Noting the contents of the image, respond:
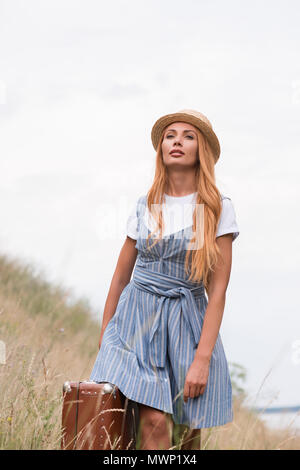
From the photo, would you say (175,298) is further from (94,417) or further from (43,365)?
(43,365)

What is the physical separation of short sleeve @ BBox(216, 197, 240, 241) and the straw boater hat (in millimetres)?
372

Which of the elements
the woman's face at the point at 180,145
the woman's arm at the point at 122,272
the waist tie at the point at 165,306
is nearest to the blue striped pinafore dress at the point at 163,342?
the waist tie at the point at 165,306

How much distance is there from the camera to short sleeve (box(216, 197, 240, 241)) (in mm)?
3266

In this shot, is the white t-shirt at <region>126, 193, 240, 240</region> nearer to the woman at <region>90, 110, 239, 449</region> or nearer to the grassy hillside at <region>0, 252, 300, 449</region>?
the woman at <region>90, 110, 239, 449</region>

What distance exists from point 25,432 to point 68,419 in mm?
229

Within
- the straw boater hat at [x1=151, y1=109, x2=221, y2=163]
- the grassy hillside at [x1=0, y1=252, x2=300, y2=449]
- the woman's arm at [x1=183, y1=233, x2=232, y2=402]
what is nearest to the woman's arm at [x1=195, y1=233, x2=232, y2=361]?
the woman's arm at [x1=183, y1=233, x2=232, y2=402]

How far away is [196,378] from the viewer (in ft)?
10.1

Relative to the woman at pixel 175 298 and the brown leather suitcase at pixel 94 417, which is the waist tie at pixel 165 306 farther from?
the brown leather suitcase at pixel 94 417

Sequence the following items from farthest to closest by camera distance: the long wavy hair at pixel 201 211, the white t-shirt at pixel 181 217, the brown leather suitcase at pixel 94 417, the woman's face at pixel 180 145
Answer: the woman's face at pixel 180 145, the white t-shirt at pixel 181 217, the long wavy hair at pixel 201 211, the brown leather suitcase at pixel 94 417

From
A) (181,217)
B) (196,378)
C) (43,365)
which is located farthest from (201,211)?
(43,365)

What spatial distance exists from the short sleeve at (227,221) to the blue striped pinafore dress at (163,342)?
0.18 meters

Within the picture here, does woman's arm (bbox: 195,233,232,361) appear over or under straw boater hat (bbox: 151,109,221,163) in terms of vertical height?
under

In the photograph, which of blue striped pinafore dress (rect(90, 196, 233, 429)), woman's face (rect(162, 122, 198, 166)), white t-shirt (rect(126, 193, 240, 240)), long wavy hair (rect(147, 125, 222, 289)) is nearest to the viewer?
blue striped pinafore dress (rect(90, 196, 233, 429))

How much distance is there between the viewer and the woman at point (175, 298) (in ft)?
10.1
